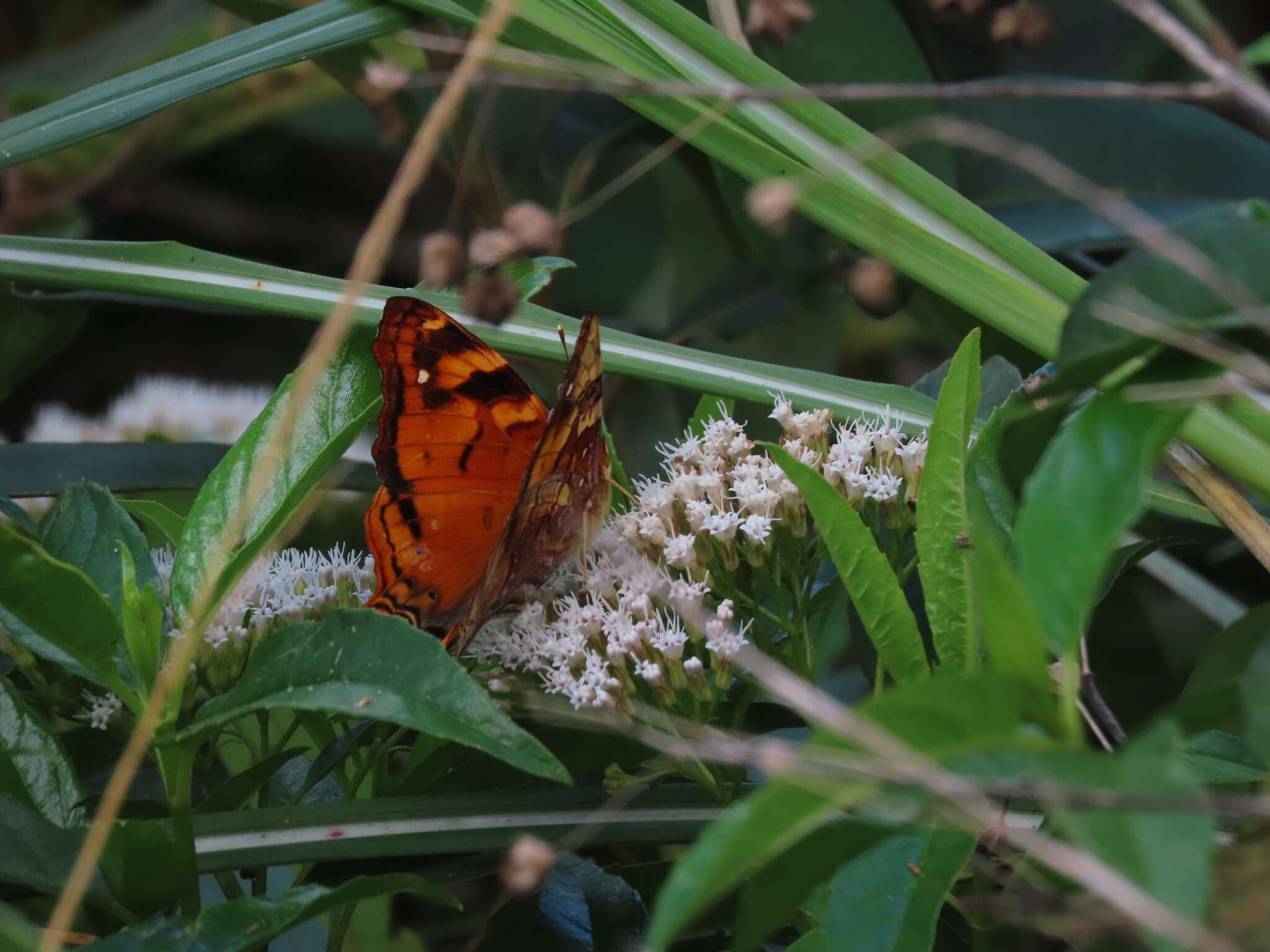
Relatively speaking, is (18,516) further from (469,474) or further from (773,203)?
(773,203)

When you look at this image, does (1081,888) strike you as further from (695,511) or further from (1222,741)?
(695,511)

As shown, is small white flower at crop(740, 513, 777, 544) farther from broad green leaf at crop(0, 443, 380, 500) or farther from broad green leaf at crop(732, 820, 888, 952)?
broad green leaf at crop(0, 443, 380, 500)

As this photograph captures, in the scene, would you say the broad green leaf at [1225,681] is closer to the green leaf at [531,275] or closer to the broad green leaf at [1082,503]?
the broad green leaf at [1082,503]

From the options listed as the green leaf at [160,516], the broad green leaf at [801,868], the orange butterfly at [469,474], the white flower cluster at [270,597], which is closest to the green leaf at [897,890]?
the broad green leaf at [801,868]

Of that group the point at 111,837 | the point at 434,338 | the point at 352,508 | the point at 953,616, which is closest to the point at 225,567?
the point at 111,837

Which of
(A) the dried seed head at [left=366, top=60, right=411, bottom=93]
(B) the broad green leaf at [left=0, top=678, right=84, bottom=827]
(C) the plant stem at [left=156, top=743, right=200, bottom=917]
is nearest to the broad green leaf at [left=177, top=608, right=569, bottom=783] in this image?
(C) the plant stem at [left=156, top=743, right=200, bottom=917]
